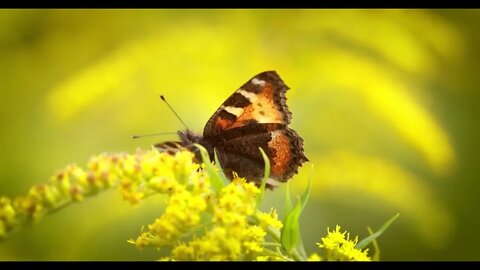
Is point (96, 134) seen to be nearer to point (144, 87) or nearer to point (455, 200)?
point (144, 87)

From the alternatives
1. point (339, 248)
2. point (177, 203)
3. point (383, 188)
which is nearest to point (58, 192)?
point (177, 203)

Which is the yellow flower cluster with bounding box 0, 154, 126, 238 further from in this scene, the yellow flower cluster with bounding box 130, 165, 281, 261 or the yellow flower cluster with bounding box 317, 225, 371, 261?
the yellow flower cluster with bounding box 317, 225, 371, 261

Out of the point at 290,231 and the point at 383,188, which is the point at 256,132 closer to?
the point at 290,231

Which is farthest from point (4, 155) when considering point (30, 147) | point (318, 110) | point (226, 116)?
point (226, 116)

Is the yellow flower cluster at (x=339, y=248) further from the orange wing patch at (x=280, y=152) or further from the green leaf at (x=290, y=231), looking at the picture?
the orange wing patch at (x=280, y=152)

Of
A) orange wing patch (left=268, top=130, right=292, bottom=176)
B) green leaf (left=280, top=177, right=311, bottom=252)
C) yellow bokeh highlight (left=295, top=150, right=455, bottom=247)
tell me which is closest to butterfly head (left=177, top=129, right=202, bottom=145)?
orange wing patch (left=268, top=130, right=292, bottom=176)

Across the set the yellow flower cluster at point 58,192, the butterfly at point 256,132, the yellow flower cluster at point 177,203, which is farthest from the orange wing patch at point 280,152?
the yellow flower cluster at point 58,192

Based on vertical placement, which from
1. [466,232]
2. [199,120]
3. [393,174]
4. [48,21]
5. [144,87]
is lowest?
[466,232]
